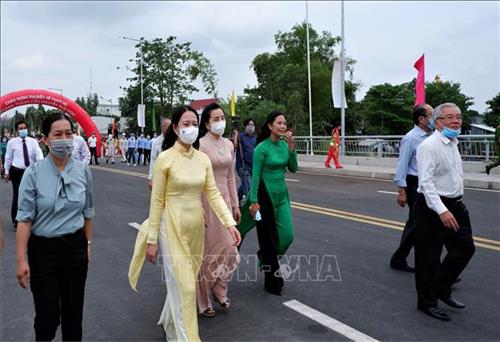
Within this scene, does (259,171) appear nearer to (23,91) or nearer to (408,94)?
(23,91)

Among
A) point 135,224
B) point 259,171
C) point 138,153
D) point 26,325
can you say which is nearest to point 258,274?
point 259,171

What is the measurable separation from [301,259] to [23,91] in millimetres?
24794

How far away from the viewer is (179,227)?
10.6 ft

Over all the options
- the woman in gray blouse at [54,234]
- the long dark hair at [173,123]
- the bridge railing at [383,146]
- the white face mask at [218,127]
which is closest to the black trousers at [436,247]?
the white face mask at [218,127]

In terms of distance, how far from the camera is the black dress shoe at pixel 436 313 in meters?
3.73

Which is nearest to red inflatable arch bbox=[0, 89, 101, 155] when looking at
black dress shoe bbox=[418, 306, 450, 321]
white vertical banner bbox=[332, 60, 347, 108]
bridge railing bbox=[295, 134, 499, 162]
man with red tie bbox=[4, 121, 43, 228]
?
bridge railing bbox=[295, 134, 499, 162]

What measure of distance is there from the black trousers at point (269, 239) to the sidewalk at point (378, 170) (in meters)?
9.55

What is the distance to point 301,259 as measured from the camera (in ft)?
18.1

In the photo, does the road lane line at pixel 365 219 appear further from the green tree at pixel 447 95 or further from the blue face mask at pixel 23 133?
the green tree at pixel 447 95

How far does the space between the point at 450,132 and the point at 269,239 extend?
1.89 metres

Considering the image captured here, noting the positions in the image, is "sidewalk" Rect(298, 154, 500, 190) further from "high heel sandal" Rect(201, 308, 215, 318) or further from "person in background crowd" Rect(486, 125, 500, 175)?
Answer: "high heel sandal" Rect(201, 308, 215, 318)

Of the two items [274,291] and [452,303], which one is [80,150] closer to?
[274,291]

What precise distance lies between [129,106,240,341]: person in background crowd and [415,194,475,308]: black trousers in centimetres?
169

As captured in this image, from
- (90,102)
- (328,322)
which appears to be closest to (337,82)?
(328,322)
